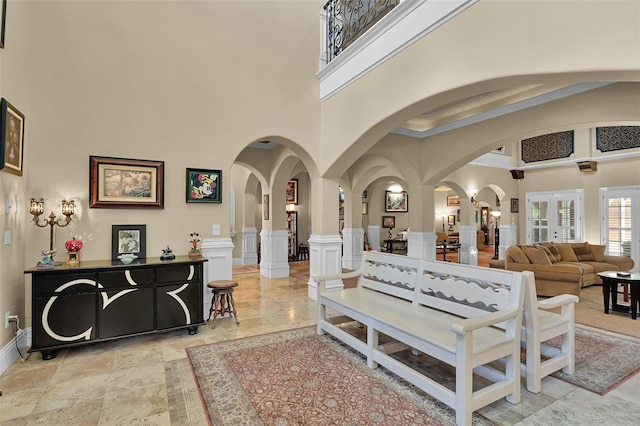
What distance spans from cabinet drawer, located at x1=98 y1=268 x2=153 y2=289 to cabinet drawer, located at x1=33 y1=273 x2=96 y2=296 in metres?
0.09

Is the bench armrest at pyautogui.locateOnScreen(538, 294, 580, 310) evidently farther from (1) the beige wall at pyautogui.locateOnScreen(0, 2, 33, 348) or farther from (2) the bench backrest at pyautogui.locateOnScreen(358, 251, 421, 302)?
(1) the beige wall at pyautogui.locateOnScreen(0, 2, 33, 348)

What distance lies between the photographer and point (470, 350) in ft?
7.01

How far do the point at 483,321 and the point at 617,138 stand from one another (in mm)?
9018

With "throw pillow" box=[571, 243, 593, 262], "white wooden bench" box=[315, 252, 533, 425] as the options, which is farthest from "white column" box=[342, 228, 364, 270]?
"white wooden bench" box=[315, 252, 533, 425]

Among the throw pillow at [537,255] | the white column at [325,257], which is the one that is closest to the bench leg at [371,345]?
the white column at [325,257]

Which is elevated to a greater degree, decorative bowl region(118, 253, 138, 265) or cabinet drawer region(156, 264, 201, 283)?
decorative bowl region(118, 253, 138, 265)

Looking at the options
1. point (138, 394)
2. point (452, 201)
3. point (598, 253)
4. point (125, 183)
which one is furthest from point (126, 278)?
point (452, 201)

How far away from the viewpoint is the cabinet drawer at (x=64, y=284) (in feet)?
10.4

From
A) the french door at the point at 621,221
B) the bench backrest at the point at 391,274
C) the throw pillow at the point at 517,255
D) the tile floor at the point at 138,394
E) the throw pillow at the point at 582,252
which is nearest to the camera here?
the tile floor at the point at 138,394

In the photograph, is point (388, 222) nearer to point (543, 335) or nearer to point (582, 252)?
point (582, 252)

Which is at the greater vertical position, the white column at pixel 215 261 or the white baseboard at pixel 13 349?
the white column at pixel 215 261

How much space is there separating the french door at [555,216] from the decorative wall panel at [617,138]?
136 cm

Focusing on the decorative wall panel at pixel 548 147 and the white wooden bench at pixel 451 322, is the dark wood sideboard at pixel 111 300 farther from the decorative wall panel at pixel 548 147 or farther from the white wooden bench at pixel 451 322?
the decorative wall panel at pixel 548 147

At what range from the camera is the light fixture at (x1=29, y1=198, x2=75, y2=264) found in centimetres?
335
